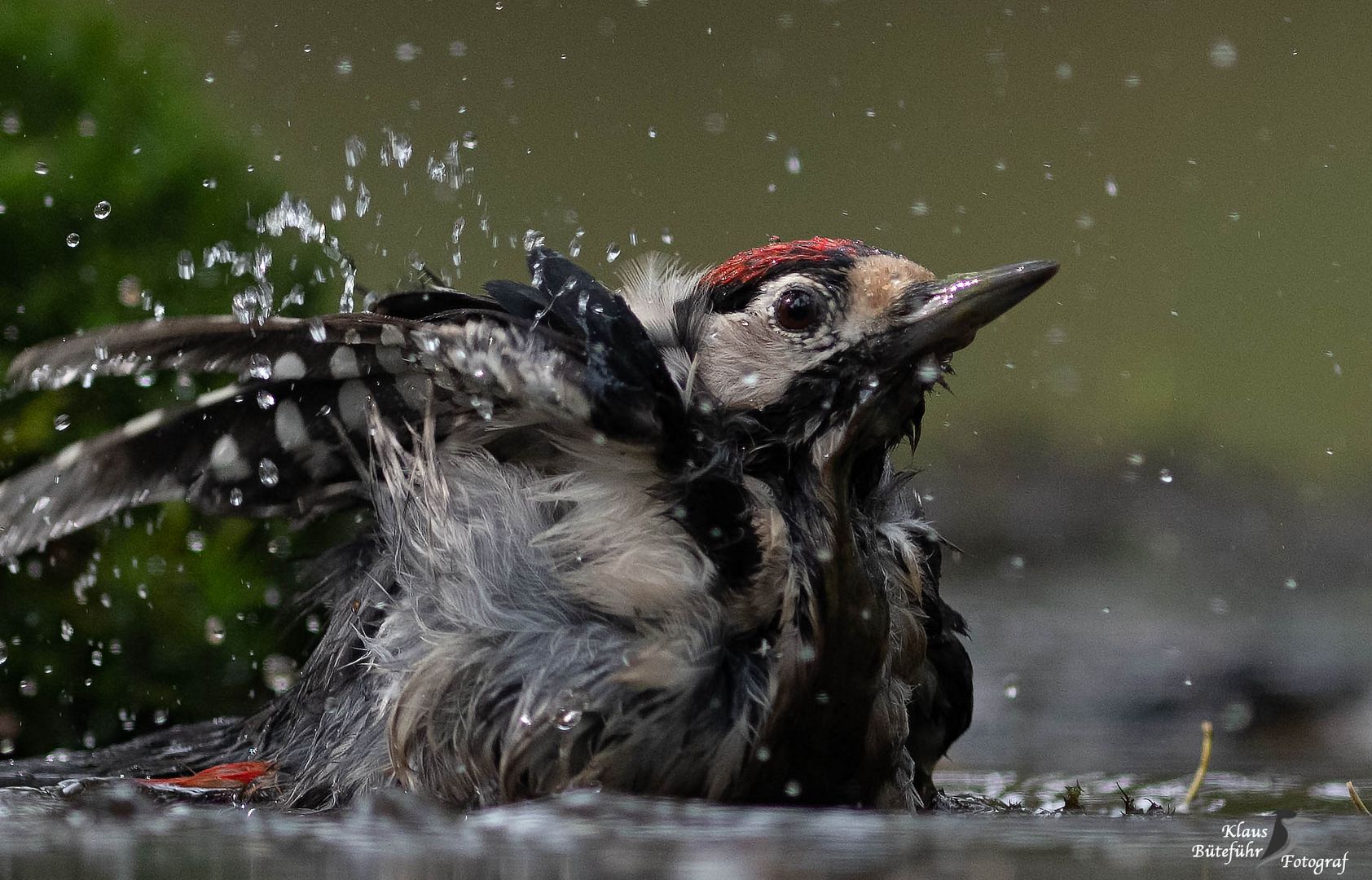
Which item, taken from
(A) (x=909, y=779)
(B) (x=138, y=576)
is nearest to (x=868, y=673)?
(A) (x=909, y=779)

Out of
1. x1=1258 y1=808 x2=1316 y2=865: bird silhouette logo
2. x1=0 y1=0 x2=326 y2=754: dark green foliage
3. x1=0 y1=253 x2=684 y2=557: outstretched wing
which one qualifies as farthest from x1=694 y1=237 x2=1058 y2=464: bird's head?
x1=0 y1=0 x2=326 y2=754: dark green foliage

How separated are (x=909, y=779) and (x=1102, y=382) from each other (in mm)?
7250

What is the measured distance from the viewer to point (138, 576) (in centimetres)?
386

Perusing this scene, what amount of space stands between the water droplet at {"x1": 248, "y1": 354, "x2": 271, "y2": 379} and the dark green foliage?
922mm

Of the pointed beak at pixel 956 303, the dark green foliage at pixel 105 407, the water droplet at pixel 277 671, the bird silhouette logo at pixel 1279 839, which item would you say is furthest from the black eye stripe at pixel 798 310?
the water droplet at pixel 277 671

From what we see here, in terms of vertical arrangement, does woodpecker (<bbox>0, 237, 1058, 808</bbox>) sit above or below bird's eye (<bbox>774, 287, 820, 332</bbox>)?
below

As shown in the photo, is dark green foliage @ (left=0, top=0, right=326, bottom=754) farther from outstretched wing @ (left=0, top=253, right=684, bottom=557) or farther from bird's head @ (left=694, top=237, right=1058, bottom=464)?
bird's head @ (left=694, top=237, right=1058, bottom=464)

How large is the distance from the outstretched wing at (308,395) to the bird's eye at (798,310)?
312 millimetres

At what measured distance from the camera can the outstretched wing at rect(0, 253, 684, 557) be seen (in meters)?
2.93

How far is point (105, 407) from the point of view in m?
3.88

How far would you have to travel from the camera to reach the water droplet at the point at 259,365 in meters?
3.14

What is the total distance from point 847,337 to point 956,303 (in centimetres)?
23

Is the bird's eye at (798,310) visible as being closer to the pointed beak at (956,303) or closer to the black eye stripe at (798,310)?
the black eye stripe at (798,310)

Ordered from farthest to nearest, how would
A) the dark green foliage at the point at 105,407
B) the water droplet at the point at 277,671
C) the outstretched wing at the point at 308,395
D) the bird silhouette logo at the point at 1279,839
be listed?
the water droplet at the point at 277,671, the dark green foliage at the point at 105,407, the outstretched wing at the point at 308,395, the bird silhouette logo at the point at 1279,839
